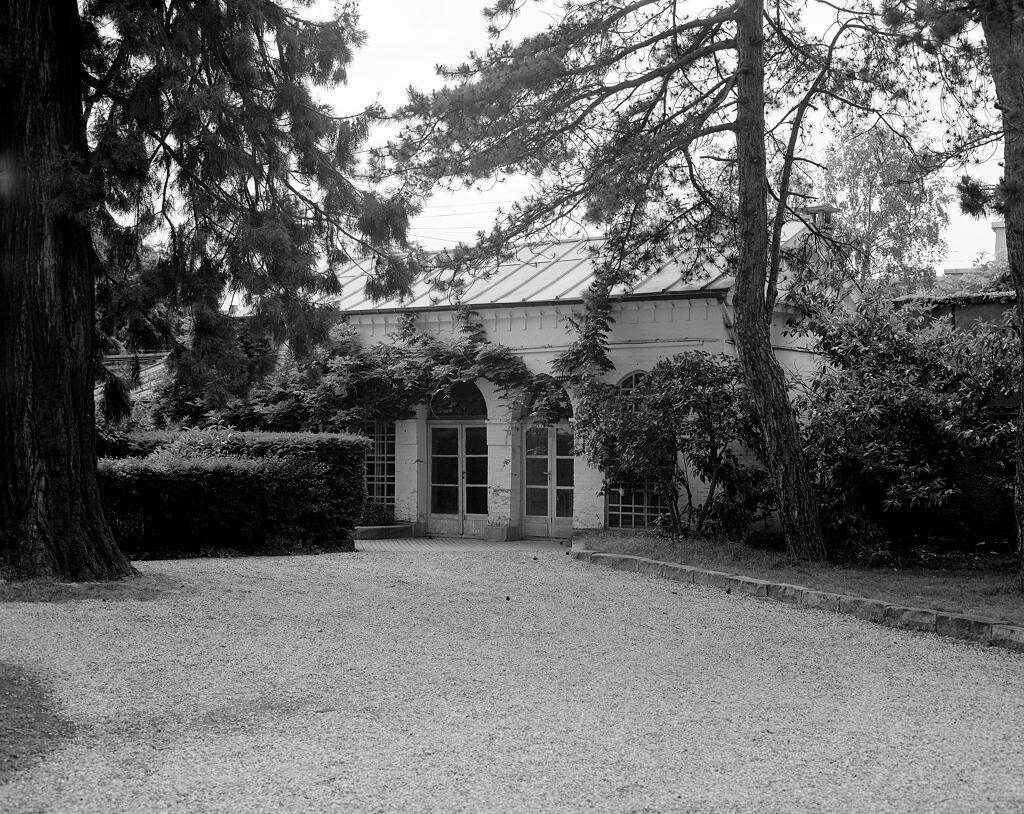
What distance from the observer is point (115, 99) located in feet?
34.1

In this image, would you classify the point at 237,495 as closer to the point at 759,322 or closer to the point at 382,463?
the point at 382,463

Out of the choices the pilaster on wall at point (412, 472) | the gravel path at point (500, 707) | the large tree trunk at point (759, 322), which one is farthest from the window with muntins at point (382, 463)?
the gravel path at point (500, 707)

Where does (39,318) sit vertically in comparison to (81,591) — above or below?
above

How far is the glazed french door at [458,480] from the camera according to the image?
19.0 m

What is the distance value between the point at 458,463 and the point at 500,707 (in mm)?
Answer: 13574

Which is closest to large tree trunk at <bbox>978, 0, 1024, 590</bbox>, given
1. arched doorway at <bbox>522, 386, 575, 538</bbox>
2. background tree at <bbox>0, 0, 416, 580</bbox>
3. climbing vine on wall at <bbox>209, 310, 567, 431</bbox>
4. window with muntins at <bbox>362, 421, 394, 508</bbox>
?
background tree at <bbox>0, 0, 416, 580</bbox>

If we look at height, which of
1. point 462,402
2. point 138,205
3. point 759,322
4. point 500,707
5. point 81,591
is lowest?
point 500,707

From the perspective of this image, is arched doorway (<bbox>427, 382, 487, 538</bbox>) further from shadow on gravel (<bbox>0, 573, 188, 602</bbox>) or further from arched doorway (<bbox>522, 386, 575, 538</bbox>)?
shadow on gravel (<bbox>0, 573, 188, 602</bbox>)

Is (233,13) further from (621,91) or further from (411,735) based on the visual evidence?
(411,735)

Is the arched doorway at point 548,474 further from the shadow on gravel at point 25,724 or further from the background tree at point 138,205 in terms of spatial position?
the shadow on gravel at point 25,724

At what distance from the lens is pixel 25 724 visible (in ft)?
16.4

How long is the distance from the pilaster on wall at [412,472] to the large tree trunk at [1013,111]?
11599 millimetres

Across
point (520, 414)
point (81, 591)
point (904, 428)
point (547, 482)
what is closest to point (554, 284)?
point (520, 414)

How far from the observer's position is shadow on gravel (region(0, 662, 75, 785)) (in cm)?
448
